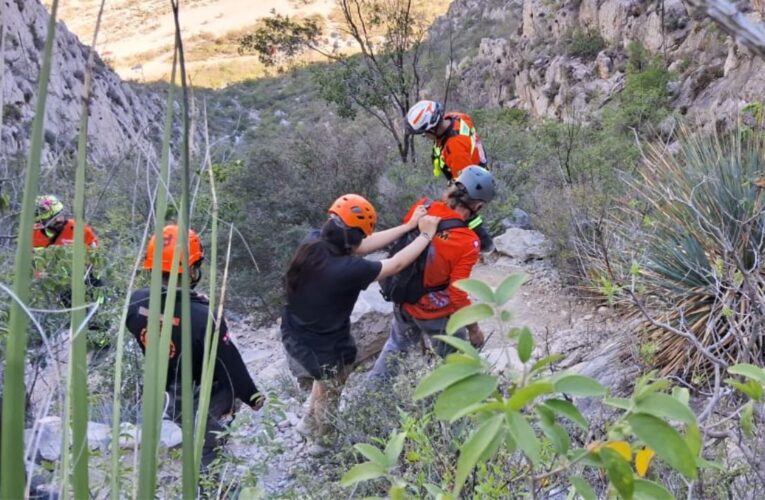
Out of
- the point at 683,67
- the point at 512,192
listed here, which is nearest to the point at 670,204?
the point at 512,192

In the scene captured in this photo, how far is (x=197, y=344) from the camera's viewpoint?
137 inches

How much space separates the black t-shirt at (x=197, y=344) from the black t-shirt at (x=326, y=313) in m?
0.43

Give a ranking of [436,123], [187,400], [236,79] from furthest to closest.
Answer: [236,79], [436,123], [187,400]

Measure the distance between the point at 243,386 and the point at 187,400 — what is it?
298 cm

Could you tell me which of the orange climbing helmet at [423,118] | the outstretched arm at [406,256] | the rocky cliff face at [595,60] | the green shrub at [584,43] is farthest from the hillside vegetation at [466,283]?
the green shrub at [584,43]

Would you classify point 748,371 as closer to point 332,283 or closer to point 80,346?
point 80,346

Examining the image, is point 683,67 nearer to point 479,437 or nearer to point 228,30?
point 479,437

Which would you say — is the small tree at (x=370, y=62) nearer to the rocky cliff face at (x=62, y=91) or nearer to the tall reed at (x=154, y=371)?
the rocky cliff face at (x=62, y=91)

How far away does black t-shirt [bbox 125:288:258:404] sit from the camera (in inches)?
135

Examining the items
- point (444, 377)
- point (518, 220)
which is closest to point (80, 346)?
point (444, 377)

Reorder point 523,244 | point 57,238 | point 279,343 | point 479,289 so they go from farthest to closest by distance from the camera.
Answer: point 523,244, point 279,343, point 57,238, point 479,289

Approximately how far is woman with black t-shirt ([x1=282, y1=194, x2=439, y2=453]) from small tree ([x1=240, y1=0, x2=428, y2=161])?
650cm

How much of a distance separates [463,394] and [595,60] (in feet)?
Result: 85.7

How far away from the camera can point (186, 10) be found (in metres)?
46.7
